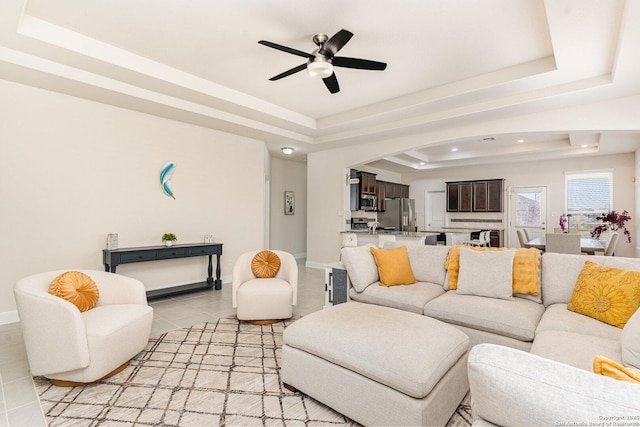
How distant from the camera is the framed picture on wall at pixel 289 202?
814 cm

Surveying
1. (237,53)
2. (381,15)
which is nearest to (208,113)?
(237,53)

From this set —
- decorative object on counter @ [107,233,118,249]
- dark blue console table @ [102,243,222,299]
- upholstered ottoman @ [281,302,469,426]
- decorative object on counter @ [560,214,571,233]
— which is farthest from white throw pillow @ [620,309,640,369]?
decorative object on counter @ [560,214,571,233]

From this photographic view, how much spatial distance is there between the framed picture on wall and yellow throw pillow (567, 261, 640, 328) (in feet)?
21.0

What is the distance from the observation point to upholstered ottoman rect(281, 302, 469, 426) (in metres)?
1.66

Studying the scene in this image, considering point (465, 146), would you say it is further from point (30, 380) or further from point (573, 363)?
point (30, 380)

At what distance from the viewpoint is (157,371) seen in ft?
8.11

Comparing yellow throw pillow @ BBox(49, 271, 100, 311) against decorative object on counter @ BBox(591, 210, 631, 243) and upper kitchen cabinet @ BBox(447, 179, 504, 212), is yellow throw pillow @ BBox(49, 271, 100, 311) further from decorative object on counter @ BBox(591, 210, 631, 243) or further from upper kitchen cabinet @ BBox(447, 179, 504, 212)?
upper kitchen cabinet @ BBox(447, 179, 504, 212)

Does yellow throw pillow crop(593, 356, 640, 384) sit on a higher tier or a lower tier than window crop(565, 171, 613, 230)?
lower

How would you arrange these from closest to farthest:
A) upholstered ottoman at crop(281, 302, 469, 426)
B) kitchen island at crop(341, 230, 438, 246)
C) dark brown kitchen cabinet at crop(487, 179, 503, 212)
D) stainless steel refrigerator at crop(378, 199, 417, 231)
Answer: upholstered ottoman at crop(281, 302, 469, 426) → kitchen island at crop(341, 230, 438, 246) → dark brown kitchen cabinet at crop(487, 179, 503, 212) → stainless steel refrigerator at crop(378, 199, 417, 231)

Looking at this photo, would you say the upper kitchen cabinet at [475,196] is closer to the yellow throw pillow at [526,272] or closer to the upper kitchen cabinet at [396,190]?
the upper kitchen cabinet at [396,190]

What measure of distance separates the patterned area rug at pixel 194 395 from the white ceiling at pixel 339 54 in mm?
2923

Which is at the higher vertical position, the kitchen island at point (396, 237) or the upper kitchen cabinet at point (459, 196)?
the upper kitchen cabinet at point (459, 196)

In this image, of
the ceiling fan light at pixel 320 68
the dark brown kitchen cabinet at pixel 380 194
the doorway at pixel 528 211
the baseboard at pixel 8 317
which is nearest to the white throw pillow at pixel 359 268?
the ceiling fan light at pixel 320 68

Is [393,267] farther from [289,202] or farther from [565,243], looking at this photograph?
[289,202]
